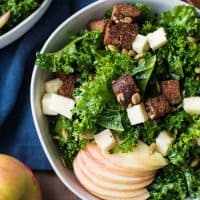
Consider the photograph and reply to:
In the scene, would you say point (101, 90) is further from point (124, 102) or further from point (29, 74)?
point (29, 74)

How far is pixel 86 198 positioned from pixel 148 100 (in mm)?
326

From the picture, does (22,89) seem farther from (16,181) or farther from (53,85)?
(16,181)

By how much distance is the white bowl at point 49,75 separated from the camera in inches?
74.0

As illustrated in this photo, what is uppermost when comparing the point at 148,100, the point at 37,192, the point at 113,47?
the point at 113,47

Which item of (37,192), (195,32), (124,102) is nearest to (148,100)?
(124,102)

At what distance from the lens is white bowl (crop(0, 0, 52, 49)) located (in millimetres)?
1961

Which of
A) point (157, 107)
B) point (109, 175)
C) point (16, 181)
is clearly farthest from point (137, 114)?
point (16, 181)

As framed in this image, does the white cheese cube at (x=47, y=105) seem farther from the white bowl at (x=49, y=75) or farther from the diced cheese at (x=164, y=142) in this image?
the diced cheese at (x=164, y=142)

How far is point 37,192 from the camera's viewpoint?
197 cm

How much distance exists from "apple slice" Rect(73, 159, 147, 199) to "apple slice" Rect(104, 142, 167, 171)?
91 mm

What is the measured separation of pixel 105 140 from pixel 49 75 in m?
0.28

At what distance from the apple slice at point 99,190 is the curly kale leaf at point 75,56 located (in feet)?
0.90

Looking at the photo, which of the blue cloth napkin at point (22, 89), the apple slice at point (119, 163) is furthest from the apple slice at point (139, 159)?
the blue cloth napkin at point (22, 89)

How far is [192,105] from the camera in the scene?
1.80 metres
